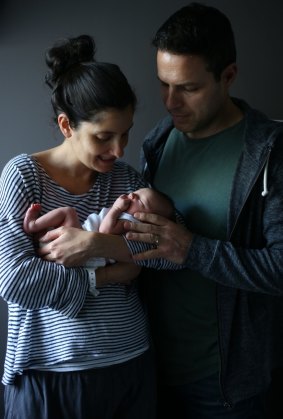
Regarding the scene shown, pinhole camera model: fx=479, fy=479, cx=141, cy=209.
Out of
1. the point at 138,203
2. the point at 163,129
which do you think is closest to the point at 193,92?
the point at 163,129

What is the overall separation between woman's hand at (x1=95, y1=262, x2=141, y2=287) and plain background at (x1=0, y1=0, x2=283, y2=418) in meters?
0.72

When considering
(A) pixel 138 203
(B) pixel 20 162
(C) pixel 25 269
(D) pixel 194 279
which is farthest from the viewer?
(D) pixel 194 279

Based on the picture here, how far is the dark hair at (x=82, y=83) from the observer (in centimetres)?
123

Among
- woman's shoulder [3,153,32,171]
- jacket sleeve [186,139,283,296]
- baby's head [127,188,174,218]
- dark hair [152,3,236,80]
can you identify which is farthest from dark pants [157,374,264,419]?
dark hair [152,3,236,80]

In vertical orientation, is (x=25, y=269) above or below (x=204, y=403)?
above

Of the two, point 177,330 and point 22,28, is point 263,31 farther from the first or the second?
point 177,330

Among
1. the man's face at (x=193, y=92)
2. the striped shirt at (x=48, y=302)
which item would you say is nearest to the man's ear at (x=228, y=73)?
the man's face at (x=193, y=92)

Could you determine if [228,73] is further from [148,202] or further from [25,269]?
[25,269]

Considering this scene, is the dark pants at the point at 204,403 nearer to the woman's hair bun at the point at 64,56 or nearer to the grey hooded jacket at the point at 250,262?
the grey hooded jacket at the point at 250,262

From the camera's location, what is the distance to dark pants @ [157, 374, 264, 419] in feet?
4.78

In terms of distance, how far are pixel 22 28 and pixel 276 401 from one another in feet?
5.66

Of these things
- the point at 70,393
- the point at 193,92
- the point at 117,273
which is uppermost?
the point at 193,92

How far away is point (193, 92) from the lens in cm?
139

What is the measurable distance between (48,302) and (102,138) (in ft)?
1.47
